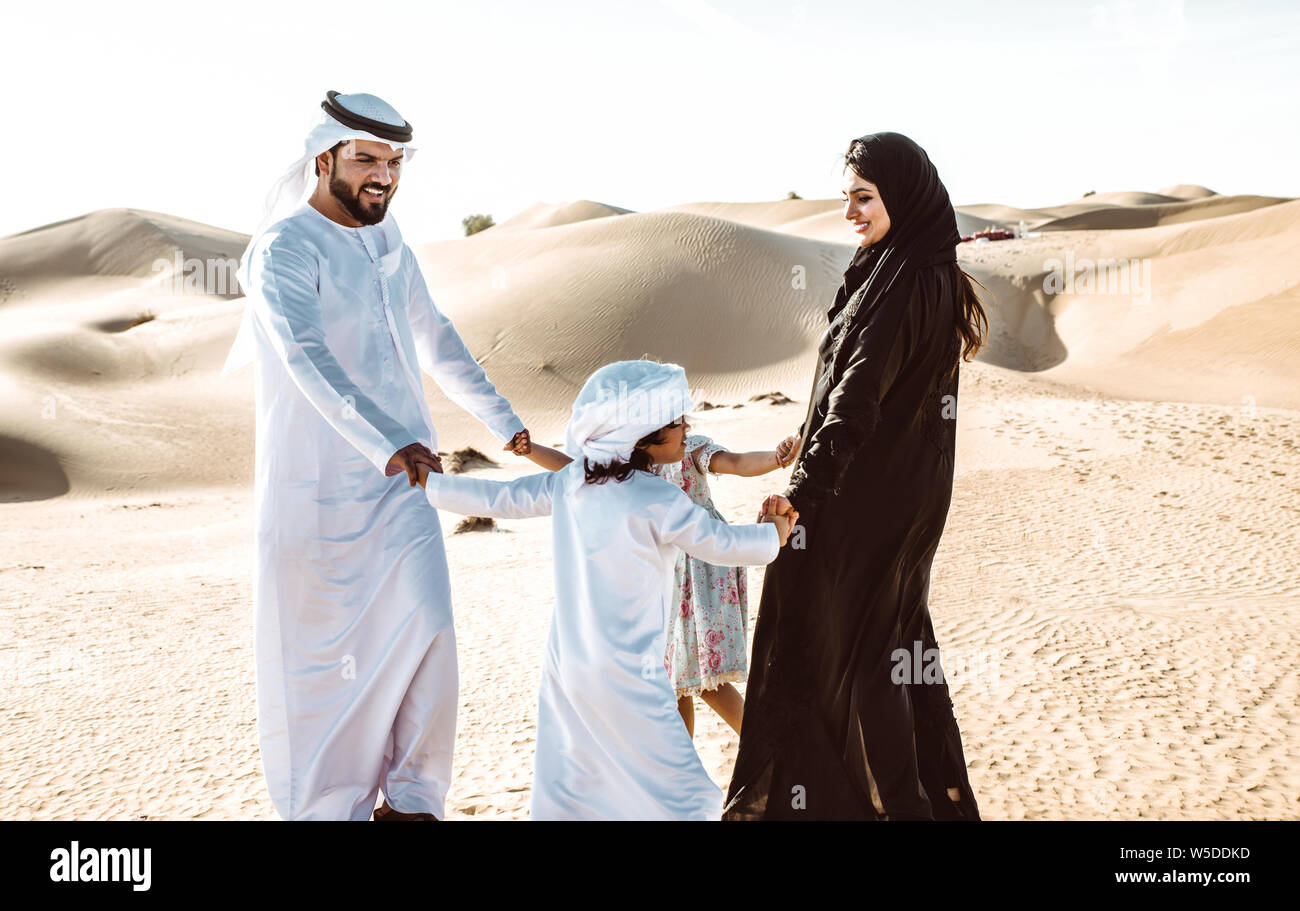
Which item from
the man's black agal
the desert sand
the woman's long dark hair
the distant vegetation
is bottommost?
the desert sand

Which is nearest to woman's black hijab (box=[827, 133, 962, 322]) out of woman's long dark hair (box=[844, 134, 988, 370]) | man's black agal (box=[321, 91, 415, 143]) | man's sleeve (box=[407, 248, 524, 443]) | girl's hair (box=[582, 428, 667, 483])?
woman's long dark hair (box=[844, 134, 988, 370])

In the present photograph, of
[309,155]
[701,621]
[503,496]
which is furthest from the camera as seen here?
[701,621]

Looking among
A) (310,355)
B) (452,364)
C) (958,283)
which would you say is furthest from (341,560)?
(958,283)

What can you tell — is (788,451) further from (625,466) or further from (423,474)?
(423,474)

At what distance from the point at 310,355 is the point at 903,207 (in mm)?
1854

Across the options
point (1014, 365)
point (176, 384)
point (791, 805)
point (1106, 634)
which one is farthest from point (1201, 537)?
point (176, 384)

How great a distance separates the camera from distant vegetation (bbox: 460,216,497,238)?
80750 millimetres

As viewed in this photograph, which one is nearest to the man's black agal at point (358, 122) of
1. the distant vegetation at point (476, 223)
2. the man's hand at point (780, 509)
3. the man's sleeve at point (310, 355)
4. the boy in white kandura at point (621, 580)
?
the man's sleeve at point (310, 355)

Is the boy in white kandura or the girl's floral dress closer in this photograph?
the boy in white kandura

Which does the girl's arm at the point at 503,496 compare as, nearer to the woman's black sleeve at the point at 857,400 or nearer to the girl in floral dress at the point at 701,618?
the woman's black sleeve at the point at 857,400

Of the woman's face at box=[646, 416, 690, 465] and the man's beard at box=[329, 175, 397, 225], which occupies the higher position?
the man's beard at box=[329, 175, 397, 225]

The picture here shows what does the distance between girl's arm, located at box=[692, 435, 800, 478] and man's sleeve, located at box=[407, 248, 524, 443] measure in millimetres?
735

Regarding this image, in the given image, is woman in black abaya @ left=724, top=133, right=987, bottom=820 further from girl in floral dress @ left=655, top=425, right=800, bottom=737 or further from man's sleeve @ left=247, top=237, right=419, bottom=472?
man's sleeve @ left=247, top=237, right=419, bottom=472

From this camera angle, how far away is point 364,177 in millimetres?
3590
